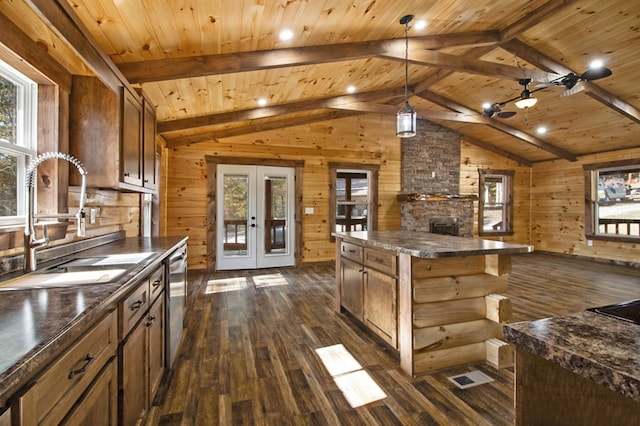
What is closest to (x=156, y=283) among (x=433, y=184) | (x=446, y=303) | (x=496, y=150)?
(x=446, y=303)

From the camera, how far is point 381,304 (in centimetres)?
276

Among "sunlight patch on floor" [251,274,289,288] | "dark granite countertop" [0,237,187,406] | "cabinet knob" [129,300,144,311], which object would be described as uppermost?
"dark granite countertop" [0,237,187,406]

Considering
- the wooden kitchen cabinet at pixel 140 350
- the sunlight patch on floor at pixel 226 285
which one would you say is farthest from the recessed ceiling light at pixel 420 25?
the sunlight patch on floor at pixel 226 285

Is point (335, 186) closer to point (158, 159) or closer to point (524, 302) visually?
point (158, 159)

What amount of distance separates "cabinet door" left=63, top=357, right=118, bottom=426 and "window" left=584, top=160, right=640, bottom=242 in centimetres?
896

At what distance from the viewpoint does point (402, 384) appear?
228cm

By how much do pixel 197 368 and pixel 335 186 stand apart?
4.93m

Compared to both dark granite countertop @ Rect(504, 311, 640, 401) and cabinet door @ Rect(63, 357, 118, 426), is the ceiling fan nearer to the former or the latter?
dark granite countertop @ Rect(504, 311, 640, 401)

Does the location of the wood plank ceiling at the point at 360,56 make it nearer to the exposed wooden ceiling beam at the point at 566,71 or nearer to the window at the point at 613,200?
the exposed wooden ceiling beam at the point at 566,71

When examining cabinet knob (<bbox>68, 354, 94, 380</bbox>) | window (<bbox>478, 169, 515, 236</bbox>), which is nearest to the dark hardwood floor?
cabinet knob (<bbox>68, 354, 94, 380</bbox>)

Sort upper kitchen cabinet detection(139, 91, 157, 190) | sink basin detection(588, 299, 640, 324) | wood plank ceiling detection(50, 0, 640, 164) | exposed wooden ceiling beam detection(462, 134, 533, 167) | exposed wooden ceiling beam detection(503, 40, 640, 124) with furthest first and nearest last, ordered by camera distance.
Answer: exposed wooden ceiling beam detection(462, 134, 533, 167), exposed wooden ceiling beam detection(503, 40, 640, 124), upper kitchen cabinet detection(139, 91, 157, 190), wood plank ceiling detection(50, 0, 640, 164), sink basin detection(588, 299, 640, 324)

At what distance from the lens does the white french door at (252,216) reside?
Result: 6.26 meters

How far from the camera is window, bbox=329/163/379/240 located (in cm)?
710

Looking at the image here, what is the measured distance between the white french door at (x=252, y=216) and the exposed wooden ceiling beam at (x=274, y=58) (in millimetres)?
3130
